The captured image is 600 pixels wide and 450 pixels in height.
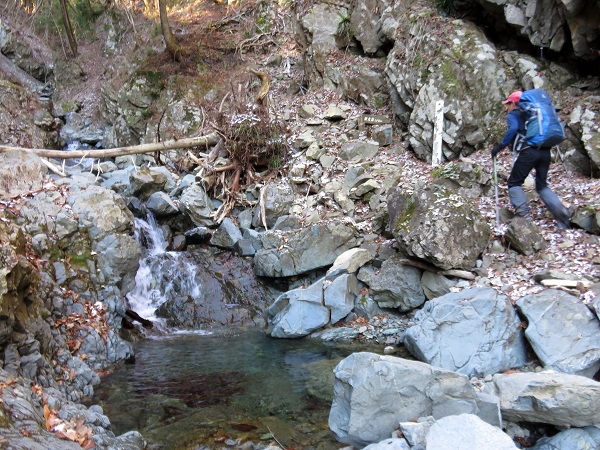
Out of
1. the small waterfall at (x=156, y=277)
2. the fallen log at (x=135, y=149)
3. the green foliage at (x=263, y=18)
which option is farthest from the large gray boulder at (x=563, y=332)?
the green foliage at (x=263, y=18)

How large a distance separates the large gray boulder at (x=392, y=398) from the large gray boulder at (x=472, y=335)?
1.78 metres

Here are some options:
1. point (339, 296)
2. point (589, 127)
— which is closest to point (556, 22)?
point (589, 127)

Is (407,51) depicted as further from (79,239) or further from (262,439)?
(262,439)

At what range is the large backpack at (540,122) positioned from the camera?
719cm

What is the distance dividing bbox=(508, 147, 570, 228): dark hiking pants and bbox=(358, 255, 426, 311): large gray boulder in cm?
205

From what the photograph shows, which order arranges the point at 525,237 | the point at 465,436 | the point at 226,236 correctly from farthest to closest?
the point at 226,236, the point at 525,237, the point at 465,436

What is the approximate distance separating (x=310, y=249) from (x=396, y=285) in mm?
1945

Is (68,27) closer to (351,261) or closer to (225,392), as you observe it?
(351,261)

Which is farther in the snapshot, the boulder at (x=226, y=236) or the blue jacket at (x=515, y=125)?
the boulder at (x=226, y=236)

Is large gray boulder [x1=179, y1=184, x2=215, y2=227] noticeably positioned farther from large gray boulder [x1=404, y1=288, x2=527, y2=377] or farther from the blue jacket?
the blue jacket

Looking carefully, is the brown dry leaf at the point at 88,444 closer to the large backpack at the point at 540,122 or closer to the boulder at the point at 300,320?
the boulder at the point at 300,320

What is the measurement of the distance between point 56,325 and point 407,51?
10.1 metres

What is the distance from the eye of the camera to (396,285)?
795 centimetres

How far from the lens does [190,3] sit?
19.2 meters
